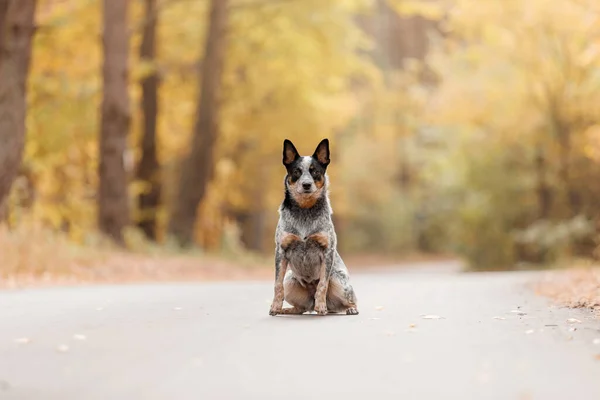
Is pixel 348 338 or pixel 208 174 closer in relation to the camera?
pixel 348 338

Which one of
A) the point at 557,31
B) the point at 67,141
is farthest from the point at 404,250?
the point at 67,141

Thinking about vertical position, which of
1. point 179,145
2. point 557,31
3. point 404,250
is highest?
point 557,31

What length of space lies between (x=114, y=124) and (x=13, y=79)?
5367 mm

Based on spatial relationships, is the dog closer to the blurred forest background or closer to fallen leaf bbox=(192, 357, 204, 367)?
fallen leaf bbox=(192, 357, 204, 367)

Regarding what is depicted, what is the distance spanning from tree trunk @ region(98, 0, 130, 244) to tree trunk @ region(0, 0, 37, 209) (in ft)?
16.1

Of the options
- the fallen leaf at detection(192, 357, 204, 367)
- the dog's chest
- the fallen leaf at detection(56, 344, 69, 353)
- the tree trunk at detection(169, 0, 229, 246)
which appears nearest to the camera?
the fallen leaf at detection(192, 357, 204, 367)

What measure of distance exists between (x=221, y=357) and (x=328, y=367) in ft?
2.97

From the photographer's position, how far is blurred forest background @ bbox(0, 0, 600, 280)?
2681 cm

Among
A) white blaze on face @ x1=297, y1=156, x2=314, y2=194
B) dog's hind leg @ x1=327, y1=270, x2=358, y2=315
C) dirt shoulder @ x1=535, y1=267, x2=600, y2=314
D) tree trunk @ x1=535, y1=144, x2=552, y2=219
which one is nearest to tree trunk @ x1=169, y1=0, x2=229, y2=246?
tree trunk @ x1=535, y1=144, x2=552, y2=219

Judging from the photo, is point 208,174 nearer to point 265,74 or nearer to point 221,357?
point 265,74

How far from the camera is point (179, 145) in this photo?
36.0 m

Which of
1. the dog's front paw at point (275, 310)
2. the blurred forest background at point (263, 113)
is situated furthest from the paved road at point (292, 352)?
the blurred forest background at point (263, 113)

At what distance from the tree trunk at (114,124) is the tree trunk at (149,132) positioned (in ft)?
18.4

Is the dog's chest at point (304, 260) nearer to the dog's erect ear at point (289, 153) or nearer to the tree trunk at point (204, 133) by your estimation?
the dog's erect ear at point (289, 153)
